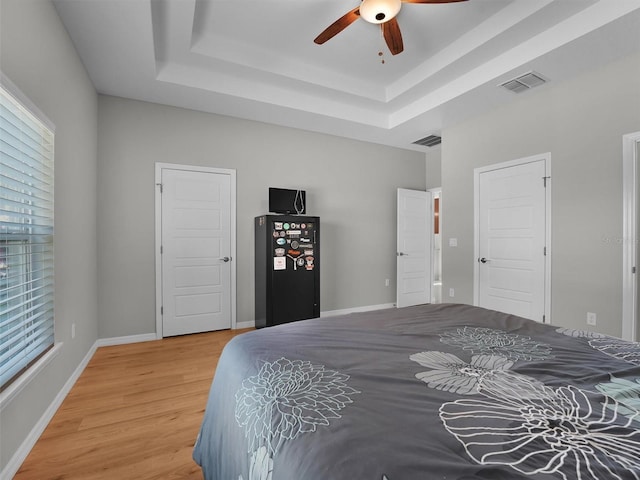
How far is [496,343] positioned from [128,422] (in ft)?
7.27

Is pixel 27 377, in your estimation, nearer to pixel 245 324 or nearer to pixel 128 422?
pixel 128 422

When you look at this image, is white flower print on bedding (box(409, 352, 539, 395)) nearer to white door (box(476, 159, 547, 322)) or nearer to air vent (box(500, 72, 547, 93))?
white door (box(476, 159, 547, 322))

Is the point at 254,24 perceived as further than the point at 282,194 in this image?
No

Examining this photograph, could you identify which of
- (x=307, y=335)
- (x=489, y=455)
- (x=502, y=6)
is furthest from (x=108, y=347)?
(x=502, y=6)

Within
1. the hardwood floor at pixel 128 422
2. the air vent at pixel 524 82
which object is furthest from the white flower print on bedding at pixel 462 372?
the air vent at pixel 524 82

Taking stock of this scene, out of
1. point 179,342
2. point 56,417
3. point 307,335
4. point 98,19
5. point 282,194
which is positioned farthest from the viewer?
point 282,194

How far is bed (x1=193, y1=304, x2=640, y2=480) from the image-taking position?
0.66 m

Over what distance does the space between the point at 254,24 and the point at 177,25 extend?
0.65 meters

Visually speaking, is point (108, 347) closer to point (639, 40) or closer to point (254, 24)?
point (254, 24)

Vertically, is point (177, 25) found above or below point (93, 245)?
above

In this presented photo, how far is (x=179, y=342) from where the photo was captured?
11.7 ft

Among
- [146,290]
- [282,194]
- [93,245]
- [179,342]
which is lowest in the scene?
[179,342]

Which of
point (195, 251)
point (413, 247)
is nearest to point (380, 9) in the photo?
point (195, 251)

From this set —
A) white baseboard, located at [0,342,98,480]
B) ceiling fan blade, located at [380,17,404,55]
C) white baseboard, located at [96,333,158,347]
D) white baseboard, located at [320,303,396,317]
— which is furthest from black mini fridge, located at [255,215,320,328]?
ceiling fan blade, located at [380,17,404,55]
